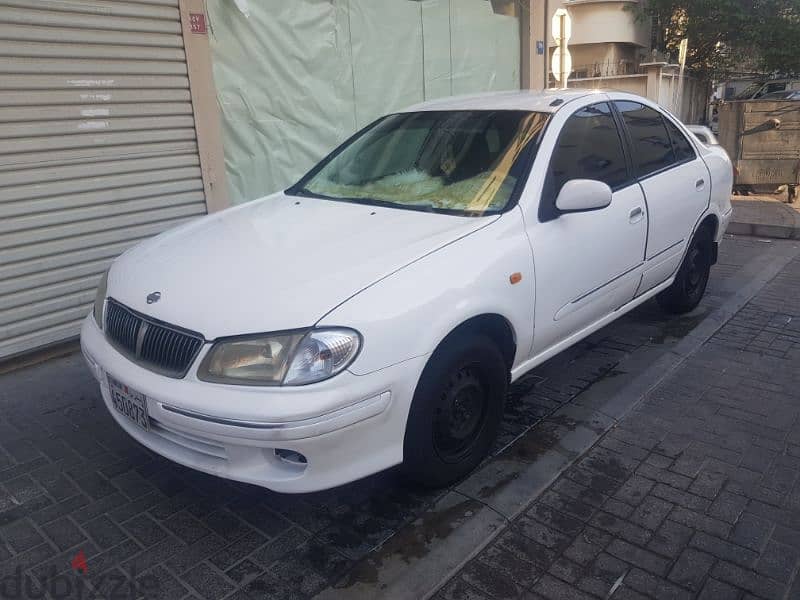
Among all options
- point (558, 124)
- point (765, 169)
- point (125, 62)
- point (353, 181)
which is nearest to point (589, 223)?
point (558, 124)

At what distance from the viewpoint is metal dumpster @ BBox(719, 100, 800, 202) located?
9727 millimetres

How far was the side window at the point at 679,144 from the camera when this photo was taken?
478 centimetres

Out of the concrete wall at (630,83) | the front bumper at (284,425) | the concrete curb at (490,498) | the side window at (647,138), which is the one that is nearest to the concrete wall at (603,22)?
the concrete wall at (630,83)

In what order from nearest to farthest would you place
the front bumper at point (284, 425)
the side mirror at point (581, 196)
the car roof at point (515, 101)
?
the front bumper at point (284, 425)
the side mirror at point (581, 196)
the car roof at point (515, 101)

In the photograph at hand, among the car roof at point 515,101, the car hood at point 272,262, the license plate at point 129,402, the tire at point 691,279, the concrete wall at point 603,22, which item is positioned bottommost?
the tire at point 691,279

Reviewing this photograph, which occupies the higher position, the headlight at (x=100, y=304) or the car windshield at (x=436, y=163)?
the car windshield at (x=436, y=163)

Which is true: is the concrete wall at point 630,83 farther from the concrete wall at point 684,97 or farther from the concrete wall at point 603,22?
the concrete wall at point 603,22

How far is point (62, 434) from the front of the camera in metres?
3.69

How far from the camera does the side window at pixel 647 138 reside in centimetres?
432

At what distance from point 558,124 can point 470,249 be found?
3.79 feet

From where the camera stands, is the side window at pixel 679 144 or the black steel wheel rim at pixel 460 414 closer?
the black steel wheel rim at pixel 460 414

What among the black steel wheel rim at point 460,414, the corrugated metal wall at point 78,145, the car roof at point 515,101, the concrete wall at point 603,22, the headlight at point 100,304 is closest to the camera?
the black steel wheel rim at point 460,414

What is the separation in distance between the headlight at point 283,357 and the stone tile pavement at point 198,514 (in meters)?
0.77

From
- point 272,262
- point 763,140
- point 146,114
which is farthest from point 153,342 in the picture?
point 763,140
